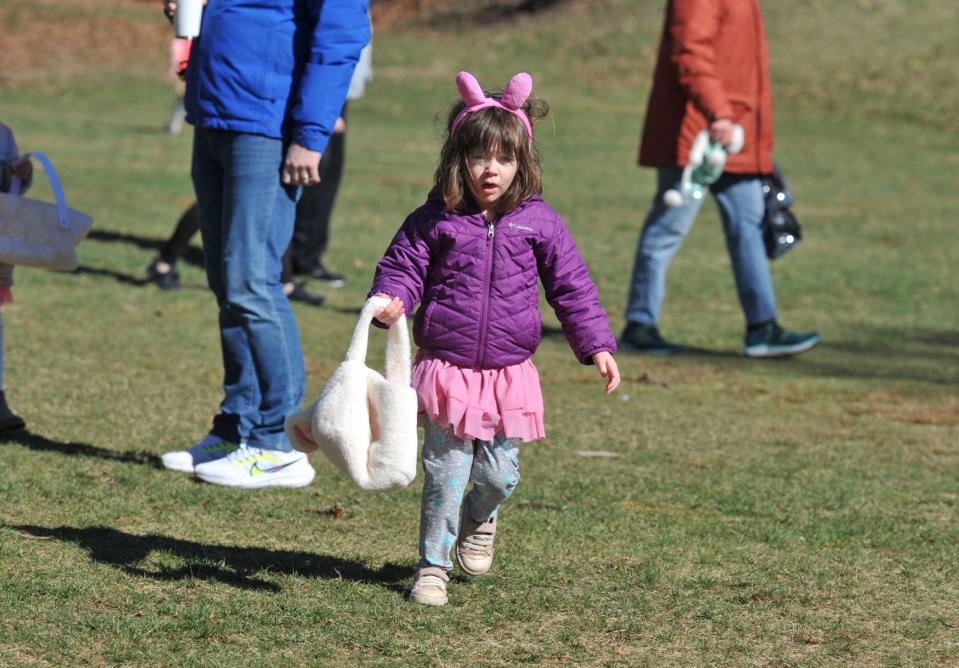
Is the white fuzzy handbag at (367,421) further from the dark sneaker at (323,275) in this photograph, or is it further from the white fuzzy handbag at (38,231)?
the dark sneaker at (323,275)

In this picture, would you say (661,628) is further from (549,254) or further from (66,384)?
(66,384)

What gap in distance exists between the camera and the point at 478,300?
395 centimetres

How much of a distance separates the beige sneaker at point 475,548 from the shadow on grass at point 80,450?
1607 millimetres

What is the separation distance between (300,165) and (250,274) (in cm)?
42

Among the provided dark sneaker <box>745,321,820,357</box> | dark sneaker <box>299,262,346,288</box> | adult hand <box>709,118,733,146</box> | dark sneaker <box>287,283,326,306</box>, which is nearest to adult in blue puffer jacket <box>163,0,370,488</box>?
adult hand <box>709,118,733,146</box>

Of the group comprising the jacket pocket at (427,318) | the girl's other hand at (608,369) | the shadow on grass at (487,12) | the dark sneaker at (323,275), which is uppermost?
the shadow on grass at (487,12)

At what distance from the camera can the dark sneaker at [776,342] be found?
8102mm

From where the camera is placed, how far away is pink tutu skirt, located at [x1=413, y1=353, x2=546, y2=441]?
12.8ft

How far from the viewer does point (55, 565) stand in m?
4.18

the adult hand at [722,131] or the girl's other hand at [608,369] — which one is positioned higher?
the adult hand at [722,131]

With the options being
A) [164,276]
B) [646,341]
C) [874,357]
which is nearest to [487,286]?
[646,341]

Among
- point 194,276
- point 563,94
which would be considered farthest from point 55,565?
point 563,94

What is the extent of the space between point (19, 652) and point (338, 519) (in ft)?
4.85

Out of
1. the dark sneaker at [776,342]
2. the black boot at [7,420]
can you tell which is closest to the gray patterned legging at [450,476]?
the black boot at [7,420]
